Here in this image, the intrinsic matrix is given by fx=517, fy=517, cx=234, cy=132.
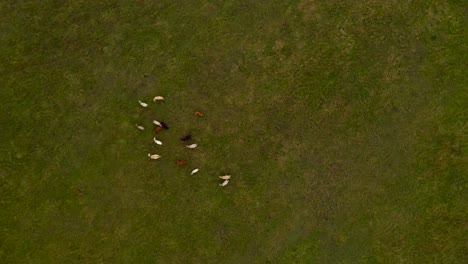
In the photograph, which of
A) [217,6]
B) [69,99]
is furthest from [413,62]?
[69,99]

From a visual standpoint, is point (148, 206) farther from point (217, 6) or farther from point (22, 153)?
point (217, 6)

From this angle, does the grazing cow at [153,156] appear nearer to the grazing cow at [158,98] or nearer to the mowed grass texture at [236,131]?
the mowed grass texture at [236,131]

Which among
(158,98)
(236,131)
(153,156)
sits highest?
(158,98)

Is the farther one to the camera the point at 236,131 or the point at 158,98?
the point at 236,131

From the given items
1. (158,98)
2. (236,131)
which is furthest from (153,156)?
(236,131)

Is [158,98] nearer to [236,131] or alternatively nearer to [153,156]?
[153,156]

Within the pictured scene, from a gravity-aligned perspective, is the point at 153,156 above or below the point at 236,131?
below

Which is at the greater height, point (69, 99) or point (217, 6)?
point (217, 6)

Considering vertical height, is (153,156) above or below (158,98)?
below
